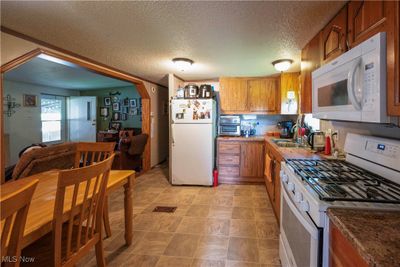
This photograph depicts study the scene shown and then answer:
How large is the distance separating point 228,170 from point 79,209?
3202 millimetres

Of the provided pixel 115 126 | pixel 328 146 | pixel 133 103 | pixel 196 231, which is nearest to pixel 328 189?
pixel 328 146

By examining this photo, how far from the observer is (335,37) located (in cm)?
180

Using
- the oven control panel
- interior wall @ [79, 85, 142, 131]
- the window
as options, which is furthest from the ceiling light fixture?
the window

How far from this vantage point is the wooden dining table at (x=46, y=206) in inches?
46.4

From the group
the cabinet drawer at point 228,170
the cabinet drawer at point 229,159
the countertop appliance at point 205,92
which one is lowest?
the cabinet drawer at point 228,170

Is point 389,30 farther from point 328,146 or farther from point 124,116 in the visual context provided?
point 124,116

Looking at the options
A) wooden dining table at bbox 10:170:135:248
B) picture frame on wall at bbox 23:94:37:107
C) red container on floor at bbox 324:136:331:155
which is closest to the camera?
wooden dining table at bbox 10:170:135:248

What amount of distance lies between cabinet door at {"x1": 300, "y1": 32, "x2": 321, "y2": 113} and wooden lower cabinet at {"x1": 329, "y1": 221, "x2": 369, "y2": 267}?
61.3 inches

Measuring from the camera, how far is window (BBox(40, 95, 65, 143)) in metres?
6.68

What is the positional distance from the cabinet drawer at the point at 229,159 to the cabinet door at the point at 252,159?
0.09 meters

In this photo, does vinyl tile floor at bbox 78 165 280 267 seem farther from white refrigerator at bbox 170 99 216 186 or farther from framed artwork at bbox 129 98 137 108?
framed artwork at bbox 129 98 137 108

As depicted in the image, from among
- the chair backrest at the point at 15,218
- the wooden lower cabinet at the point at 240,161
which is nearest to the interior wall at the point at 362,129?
the wooden lower cabinet at the point at 240,161

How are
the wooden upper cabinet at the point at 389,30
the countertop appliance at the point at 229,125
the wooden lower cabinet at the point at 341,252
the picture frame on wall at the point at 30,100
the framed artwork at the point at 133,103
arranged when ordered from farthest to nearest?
the framed artwork at the point at 133,103 → the picture frame on wall at the point at 30,100 → the countertop appliance at the point at 229,125 → the wooden upper cabinet at the point at 389,30 → the wooden lower cabinet at the point at 341,252

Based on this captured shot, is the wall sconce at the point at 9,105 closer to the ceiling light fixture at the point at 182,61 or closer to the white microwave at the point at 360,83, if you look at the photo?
the ceiling light fixture at the point at 182,61
